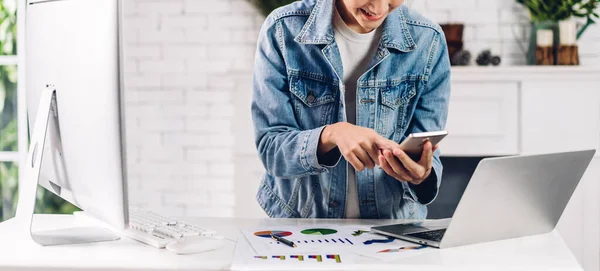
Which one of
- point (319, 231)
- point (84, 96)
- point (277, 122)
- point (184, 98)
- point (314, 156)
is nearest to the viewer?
point (84, 96)

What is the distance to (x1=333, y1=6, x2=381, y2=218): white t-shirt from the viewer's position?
190 cm

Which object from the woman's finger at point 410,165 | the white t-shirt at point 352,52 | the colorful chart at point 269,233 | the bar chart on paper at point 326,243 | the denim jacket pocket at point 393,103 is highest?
the white t-shirt at point 352,52

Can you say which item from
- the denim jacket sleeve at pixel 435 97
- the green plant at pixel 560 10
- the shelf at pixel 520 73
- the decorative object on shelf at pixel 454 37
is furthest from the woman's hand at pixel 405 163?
the green plant at pixel 560 10

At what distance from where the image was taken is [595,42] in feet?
10.8

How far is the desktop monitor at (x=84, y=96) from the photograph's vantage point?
125cm

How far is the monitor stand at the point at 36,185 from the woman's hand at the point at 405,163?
0.59 m

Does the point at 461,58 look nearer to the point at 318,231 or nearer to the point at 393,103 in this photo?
the point at 393,103

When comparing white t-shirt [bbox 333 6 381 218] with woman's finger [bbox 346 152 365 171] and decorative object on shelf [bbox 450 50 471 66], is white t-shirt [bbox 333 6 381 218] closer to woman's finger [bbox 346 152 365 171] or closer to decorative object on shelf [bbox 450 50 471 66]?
woman's finger [bbox 346 152 365 171]

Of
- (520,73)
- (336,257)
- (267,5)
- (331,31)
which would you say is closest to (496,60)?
(520,73)

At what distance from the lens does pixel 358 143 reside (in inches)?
59.9

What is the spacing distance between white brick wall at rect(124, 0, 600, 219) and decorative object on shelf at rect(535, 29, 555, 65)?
4.24 ft

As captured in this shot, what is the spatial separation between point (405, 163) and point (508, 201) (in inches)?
8.8

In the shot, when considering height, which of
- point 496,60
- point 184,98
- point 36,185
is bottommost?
point 36,185

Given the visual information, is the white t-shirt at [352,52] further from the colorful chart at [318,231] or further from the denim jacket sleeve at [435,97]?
the colorful chart at [318,231]
